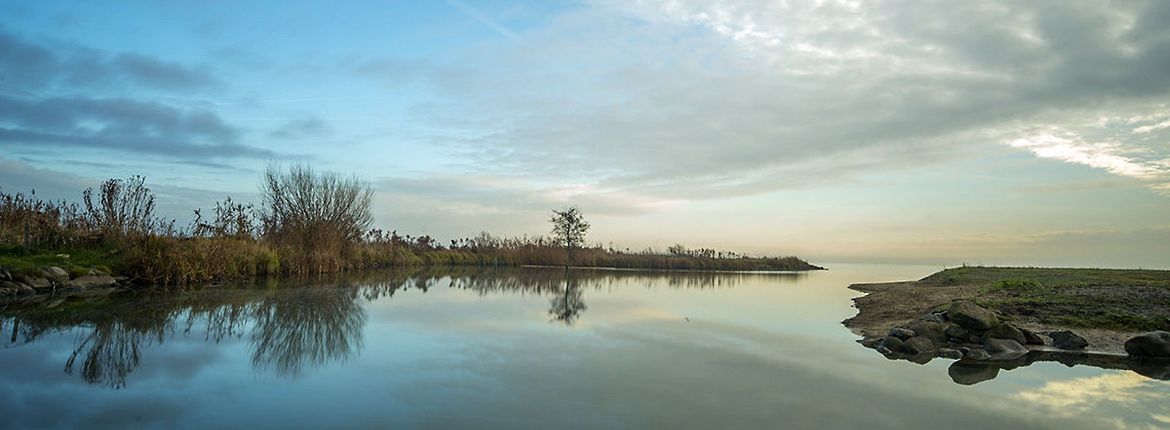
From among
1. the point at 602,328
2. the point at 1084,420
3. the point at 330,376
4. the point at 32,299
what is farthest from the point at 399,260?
the point at 1084,420

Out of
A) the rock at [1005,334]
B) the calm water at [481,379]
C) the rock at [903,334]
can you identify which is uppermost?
the rock at [1005,334]

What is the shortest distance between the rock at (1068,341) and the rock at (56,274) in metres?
17.0

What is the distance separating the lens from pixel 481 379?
18.3ft

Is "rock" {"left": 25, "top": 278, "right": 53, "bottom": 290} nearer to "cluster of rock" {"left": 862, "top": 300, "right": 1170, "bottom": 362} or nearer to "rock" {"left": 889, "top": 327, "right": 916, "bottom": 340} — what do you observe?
"cluster of rock" {"left": 862, "top": 300, "right": 1170, "bottom": 362}

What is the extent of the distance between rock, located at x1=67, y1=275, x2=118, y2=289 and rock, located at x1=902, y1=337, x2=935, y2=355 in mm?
14692

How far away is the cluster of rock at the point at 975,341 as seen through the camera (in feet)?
25.1

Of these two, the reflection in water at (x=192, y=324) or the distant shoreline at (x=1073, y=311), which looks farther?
the distant shoreline at (x=1073, y=311)

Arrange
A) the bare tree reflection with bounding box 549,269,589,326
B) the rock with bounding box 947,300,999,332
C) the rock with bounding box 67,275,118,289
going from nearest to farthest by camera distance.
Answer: the rock with bounding box 947,300,999,332, the bare tree reflection with bounding box 549,269,589,326, the rock with bounding box 67,275,118,289

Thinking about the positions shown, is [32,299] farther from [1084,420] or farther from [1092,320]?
[1092,320]

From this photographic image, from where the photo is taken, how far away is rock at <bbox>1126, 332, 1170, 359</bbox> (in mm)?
7582

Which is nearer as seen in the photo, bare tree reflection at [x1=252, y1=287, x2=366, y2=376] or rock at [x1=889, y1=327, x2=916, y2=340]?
bare tree reflection at [x1=252, y1=287, x2=366, y2=376]

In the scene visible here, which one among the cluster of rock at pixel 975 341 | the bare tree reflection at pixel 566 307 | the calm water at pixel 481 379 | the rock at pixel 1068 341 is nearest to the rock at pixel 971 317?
the cluster of rock at pixel 975 341

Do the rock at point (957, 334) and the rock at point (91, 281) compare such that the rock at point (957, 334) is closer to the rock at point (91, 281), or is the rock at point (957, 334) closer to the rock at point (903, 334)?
the rock at point (903, 334)

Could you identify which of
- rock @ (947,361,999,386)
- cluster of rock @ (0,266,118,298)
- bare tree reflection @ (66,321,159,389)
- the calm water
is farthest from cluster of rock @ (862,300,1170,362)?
cluster of rock @ (0,266,118,298)
